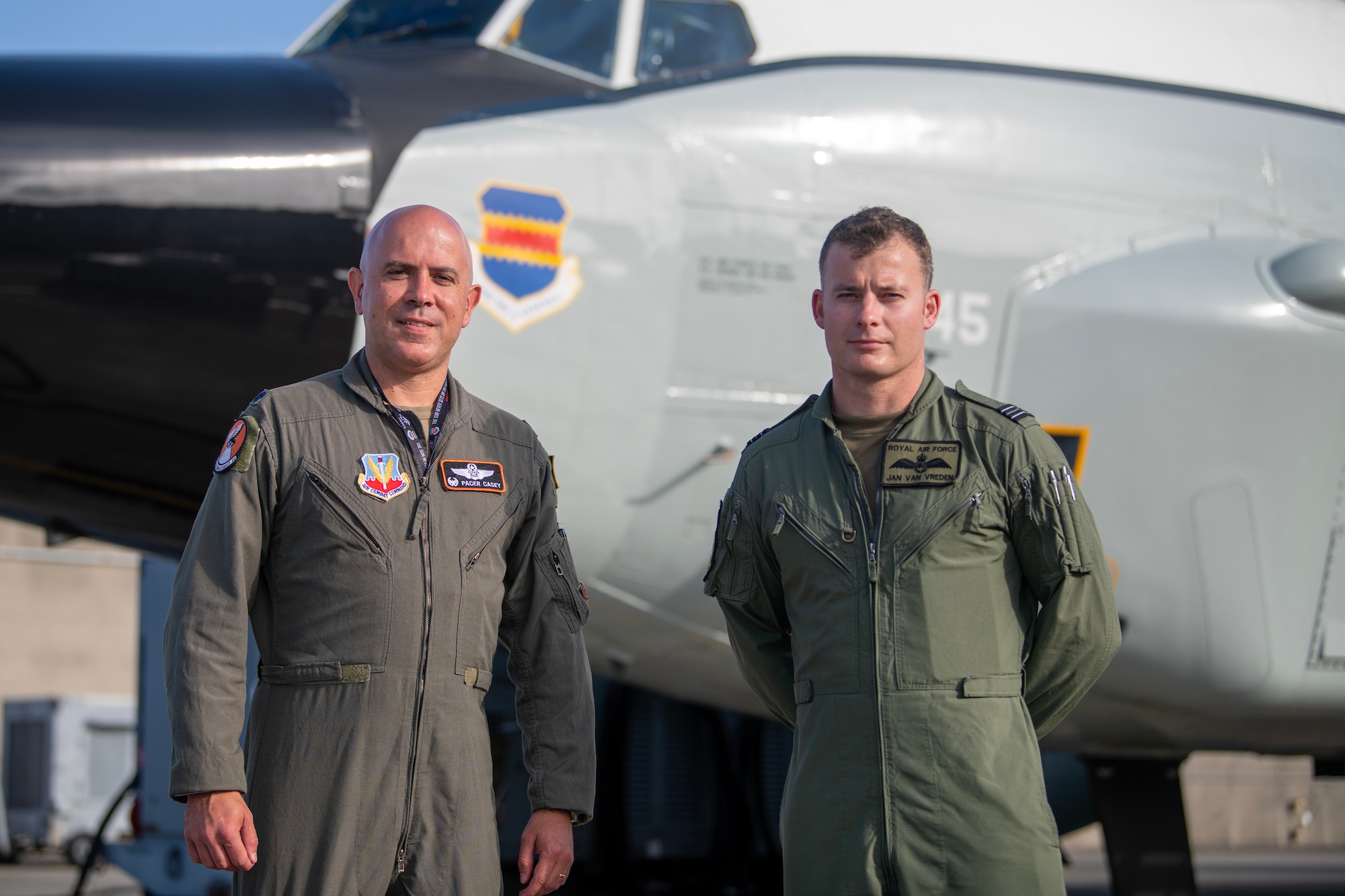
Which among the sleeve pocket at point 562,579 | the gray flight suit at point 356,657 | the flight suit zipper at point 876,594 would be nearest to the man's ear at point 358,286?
the gray flight suit at point 356,657

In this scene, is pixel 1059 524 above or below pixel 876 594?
above

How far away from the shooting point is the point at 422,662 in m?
2.27

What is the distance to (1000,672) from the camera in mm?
2314

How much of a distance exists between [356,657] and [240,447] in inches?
17.1

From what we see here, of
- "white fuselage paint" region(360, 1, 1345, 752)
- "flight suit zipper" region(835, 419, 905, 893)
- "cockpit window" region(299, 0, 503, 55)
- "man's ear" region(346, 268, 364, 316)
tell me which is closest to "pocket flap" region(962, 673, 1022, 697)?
"flight suit zipper" region(835, 419, 905, 893)

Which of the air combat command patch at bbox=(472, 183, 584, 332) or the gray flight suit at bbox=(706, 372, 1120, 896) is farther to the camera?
the air combat command patch at bbox=(472, 183, 584, 332)

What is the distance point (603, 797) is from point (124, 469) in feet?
16.5

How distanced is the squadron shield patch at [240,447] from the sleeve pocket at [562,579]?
0.59 meters

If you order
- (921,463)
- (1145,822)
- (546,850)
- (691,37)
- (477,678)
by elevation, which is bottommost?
(1145,822)

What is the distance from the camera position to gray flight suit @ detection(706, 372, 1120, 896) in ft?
7.17

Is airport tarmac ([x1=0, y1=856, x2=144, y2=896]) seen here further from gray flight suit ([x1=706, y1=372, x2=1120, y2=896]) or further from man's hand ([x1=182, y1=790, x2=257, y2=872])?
gray flight suit ([x1=706, y1=372, x2=1120, y2=896])

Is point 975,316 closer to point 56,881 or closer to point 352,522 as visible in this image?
point 352,522

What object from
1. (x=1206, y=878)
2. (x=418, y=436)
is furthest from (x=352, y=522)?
(x=1206, y=878)

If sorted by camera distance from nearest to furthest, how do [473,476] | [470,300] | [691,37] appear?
[473,476], [470,300], [691,37]
